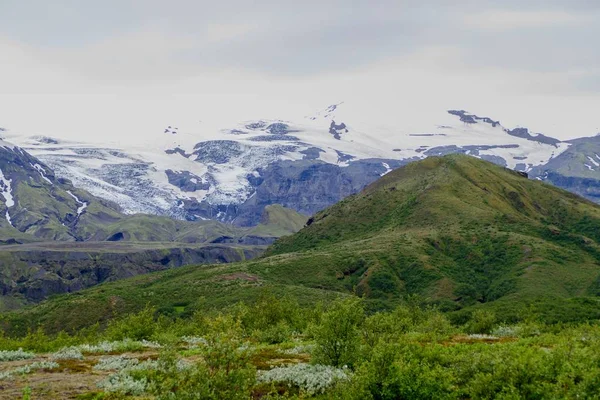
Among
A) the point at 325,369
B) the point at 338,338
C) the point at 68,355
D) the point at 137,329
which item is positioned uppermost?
the point at 338,338

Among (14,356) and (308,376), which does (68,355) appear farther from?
(308,376)

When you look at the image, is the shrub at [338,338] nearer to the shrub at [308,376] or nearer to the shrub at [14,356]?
the shrub at [308,376]

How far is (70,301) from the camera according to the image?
190m

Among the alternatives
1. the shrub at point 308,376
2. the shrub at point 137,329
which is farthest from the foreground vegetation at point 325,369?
the shrub at point 137,329

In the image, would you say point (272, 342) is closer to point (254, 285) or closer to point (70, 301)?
point (254, 285)

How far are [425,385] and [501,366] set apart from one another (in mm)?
3838

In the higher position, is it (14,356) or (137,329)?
(14,356)

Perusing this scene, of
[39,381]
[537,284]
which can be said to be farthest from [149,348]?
[537,284]

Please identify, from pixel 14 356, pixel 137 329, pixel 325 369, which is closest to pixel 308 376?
pixel 325 369

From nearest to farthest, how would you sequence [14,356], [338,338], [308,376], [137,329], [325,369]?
[308,376], [325,369], [338,338], [14,356], [137,329]

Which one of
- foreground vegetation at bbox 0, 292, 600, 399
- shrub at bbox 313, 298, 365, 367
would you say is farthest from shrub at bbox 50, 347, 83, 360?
shrub at bbox 313, 298, 365, 367

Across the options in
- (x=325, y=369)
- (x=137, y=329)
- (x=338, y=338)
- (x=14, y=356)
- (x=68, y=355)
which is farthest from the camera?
(x=137, y=329)

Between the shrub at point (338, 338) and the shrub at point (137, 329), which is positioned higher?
the shrub at point (338, 338)

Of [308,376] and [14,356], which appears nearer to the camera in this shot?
[308,376]
